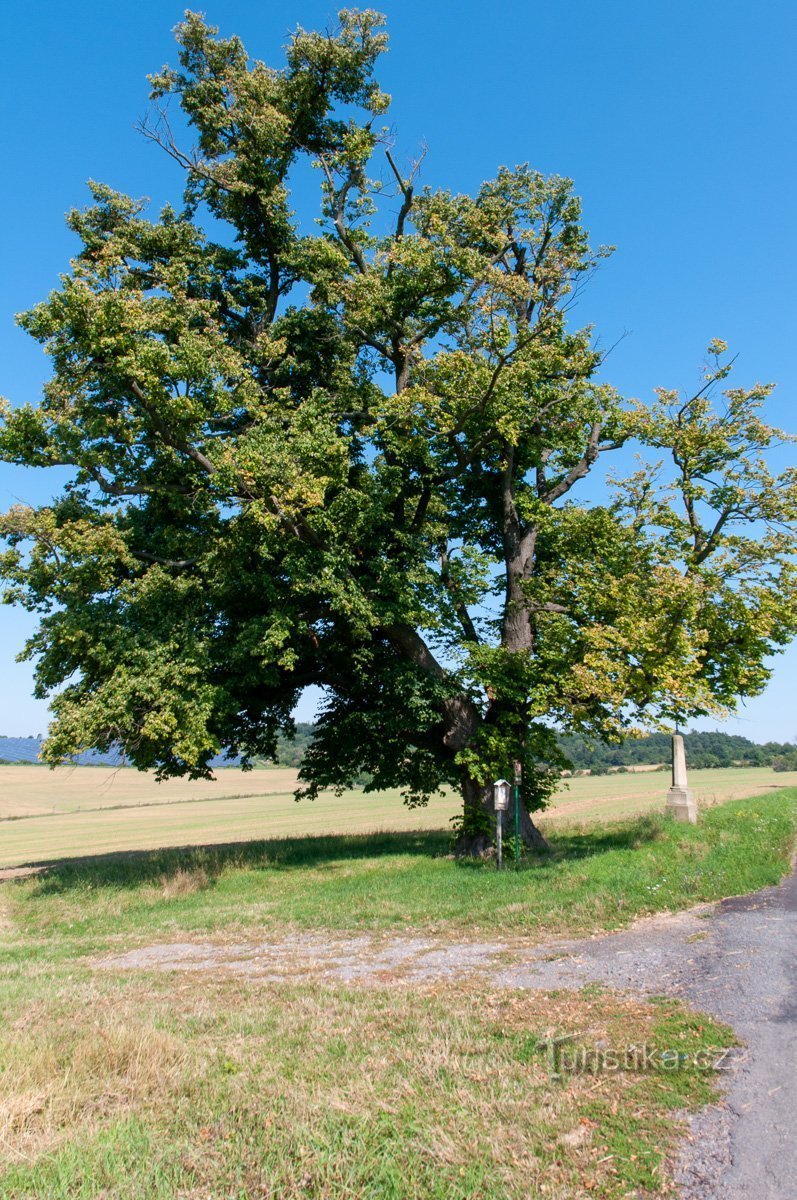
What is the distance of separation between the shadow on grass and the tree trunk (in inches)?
23.1

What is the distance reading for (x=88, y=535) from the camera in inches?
669

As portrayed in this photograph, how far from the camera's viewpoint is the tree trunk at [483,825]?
771 inches

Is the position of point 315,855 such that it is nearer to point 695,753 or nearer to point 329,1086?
point 329,1086

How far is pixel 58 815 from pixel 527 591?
5370 cm

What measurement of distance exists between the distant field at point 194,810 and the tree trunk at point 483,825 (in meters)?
1.64

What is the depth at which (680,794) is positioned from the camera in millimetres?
23641

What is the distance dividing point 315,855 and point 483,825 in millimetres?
5424

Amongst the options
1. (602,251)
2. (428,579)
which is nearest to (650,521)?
(428,579)

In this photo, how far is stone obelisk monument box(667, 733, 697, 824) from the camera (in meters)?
23.3

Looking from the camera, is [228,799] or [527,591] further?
[228,799]

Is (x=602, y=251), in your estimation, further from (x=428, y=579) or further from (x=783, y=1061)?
(x=783, y=1061)

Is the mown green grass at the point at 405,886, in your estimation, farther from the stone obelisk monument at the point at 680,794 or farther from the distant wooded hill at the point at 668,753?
the distant wooded hill at the point at 668,753

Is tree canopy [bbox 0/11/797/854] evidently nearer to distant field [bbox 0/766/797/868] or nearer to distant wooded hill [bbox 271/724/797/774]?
distant field [bbox 0/766/797/868]
